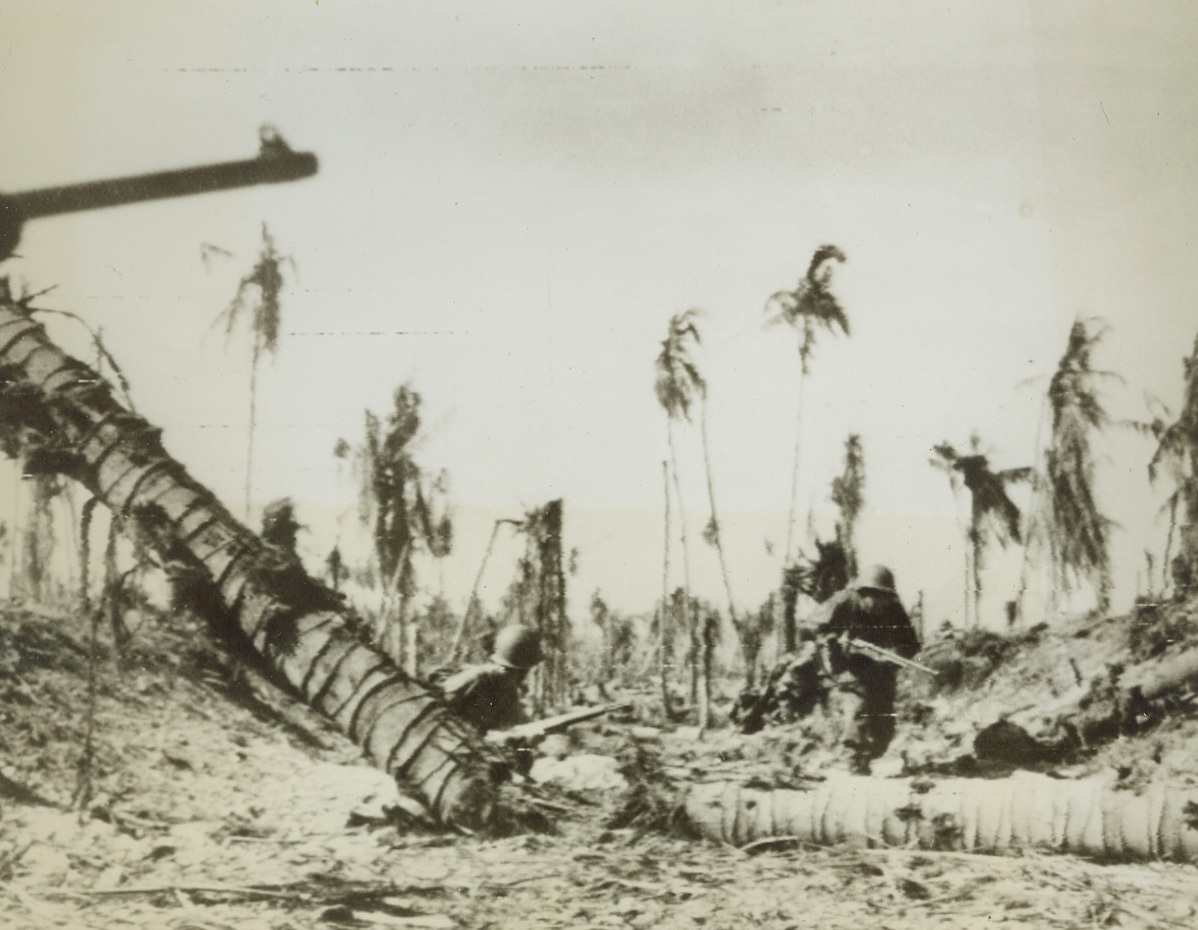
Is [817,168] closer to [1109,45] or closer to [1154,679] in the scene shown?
[1109,45]

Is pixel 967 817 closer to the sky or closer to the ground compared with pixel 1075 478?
closer to the ground

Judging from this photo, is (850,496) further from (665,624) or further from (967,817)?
(967,817)

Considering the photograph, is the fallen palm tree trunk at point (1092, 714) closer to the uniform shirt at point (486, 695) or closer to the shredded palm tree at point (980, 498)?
the shredded palm tree at point (980, 498)

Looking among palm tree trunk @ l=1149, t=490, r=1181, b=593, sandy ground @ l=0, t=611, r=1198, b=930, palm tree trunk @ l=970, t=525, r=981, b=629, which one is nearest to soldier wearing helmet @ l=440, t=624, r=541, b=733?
sandy ground @ l=0, t=611, r=1198, b=930

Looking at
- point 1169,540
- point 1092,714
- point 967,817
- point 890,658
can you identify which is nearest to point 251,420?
point 890,658

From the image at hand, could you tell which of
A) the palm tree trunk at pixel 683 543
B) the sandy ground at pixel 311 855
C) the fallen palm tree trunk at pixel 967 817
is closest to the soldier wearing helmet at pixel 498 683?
the sandy ground at pixel 311 855

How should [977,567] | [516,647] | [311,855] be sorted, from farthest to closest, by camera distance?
[977,567] < [516,647] < [311,855]

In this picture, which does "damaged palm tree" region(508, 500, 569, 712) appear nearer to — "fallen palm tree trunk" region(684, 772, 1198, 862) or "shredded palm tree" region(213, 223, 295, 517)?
"fallen palm tree trunk" region(684, 772, 1198, 862)
